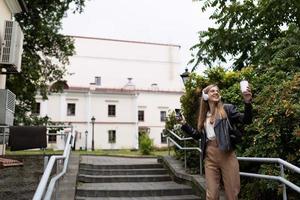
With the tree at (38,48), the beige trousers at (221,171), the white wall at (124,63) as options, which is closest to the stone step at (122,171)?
the beige trousers at (221,171)

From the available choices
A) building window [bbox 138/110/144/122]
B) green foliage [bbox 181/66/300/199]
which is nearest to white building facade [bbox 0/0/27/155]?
green foliage [bbox 181/66/300/199]

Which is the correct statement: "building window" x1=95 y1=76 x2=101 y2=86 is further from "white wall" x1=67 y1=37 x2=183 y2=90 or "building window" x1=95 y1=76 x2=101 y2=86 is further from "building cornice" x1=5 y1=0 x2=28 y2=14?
"building cornice" x1=5 y1=0 x2=28 y2=14

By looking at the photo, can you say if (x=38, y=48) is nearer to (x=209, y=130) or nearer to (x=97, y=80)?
(x=209, y=130)

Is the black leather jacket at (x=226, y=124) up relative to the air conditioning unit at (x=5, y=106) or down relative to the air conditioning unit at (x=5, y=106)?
down

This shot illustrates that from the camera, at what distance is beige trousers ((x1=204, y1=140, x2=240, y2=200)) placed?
4094 millimetres

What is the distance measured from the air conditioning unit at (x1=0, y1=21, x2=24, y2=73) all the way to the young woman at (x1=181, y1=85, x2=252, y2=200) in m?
6.92

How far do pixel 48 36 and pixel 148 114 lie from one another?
2776cm

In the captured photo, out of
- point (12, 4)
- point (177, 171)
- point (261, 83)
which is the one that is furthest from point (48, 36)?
point (261, 83)

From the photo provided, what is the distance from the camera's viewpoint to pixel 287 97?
530 centimetres

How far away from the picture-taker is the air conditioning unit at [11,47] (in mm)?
9609

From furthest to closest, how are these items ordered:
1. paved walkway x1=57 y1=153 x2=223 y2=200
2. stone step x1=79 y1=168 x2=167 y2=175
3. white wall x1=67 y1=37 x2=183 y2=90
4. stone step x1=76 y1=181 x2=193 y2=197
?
1. white wall x1=67 y1=37 x2=183 y2=90
2. stone step x1=79 y1=168 x2=167 y2=175
3. stone step x1=76 y1=181 x2=193 y2=197
4. paved walkway x1=57 y1=153 x2=223 y2=200

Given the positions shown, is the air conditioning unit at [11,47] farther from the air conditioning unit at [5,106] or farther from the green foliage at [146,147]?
the green foliage at [146,147]

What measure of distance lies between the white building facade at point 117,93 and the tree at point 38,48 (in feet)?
63.3

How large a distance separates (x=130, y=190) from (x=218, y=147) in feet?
11.1
